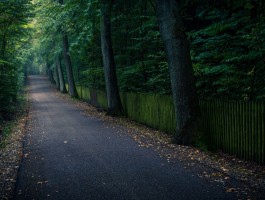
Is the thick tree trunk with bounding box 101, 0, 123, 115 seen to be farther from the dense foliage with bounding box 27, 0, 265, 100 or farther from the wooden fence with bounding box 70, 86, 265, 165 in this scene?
the wooden fence with bounding box 70, 86, 265, 165

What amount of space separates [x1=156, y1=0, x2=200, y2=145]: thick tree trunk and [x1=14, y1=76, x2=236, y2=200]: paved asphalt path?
1.52 m

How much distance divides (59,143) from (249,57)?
6.96m

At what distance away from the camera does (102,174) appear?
7312 millimetres

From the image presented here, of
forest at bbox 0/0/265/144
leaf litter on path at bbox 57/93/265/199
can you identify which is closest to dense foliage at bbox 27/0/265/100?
forest at bbox 0/0/265/144

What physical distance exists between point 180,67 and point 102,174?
436cm

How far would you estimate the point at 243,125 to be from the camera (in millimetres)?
8461

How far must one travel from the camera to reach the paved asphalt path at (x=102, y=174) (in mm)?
6028

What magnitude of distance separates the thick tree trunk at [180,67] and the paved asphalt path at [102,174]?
1524mm

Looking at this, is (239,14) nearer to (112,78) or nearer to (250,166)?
(250,166)

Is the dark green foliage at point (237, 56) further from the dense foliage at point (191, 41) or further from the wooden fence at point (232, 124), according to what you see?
the wooden fence at point (232, 124)

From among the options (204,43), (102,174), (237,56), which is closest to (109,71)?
(204,43)

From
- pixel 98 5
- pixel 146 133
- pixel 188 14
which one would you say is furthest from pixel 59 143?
pixel 188 14

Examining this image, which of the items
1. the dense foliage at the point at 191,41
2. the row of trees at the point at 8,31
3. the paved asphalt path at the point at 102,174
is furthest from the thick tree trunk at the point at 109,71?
the paved asphalt path at the point at 102,174

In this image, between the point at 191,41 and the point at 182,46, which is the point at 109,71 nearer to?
the point at 191,41
